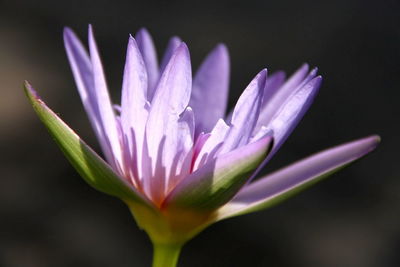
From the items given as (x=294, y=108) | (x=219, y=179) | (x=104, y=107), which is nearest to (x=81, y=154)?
(x=104, y=107)

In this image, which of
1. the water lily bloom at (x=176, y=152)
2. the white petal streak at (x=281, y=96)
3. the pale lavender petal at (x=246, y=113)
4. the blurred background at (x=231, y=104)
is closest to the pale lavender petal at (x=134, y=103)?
the water lily bloom at (x=176, y=152)

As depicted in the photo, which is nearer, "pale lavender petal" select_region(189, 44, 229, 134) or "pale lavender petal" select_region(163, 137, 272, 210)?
"pale lavender petal" select_region(163, 137, 272, 210)

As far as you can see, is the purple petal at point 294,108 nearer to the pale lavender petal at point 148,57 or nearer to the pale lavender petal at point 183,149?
the pale lavender petal at point 183,149

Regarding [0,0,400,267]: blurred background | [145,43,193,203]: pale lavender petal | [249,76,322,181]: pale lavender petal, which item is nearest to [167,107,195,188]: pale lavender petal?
[145,43,193,203]: pale lavender petal

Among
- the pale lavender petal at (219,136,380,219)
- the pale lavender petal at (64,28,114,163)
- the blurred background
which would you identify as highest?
the pale lavender petal at (64,28,114,163)

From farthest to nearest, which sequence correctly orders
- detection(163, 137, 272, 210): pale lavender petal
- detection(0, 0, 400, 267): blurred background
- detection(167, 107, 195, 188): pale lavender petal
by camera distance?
detection(0, 0, 400, 267): blurred background → detection(167, 107, 195, 188): pale lavender petal → detection(163, 137, 272, 210): pale lavender petal

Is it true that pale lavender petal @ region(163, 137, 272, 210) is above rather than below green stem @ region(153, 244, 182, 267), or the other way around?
above

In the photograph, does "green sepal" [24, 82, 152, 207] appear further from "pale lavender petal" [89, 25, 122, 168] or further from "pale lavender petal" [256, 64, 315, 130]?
"pale lavender petal" [256, 64, 315, 130]
